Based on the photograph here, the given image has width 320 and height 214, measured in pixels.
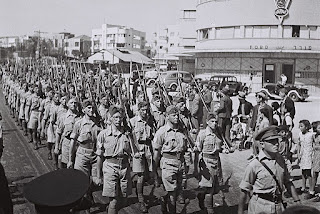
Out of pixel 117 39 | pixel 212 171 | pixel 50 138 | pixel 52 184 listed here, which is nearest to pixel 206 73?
pixel 50 138

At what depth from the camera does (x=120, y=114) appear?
724 cm

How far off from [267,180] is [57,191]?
115 inches

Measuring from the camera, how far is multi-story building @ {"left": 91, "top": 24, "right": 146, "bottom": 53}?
10762 centimetres

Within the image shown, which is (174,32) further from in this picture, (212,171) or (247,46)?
(212,171)

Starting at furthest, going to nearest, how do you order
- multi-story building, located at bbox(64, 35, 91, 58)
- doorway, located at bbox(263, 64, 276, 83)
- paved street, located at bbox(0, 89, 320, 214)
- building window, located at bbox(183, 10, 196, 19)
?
1. multi-story building, located at bbox(64, 35, 91, 58)
2. building window, located at bbox(183, 10, 196, 19)
3. doorway, located at bbox(263, 64, 276, 83)
4. paved street, located at bbox(0, 89, 320, 214)

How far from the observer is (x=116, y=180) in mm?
6977

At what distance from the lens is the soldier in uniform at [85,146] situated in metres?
8.18

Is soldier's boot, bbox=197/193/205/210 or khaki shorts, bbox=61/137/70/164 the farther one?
khaki shorts, bbox=61/137/70/164

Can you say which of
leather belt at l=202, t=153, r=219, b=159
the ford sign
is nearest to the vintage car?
the ford sign

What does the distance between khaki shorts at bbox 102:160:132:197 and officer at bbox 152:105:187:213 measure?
2.44 ft

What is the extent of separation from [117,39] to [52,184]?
4200 inches

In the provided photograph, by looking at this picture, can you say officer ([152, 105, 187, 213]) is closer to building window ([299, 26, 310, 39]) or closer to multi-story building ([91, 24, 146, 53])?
building window ([299, 26, 310, 39])

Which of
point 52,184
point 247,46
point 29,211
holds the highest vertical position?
point 247,46

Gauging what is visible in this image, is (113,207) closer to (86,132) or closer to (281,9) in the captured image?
(86,132)
